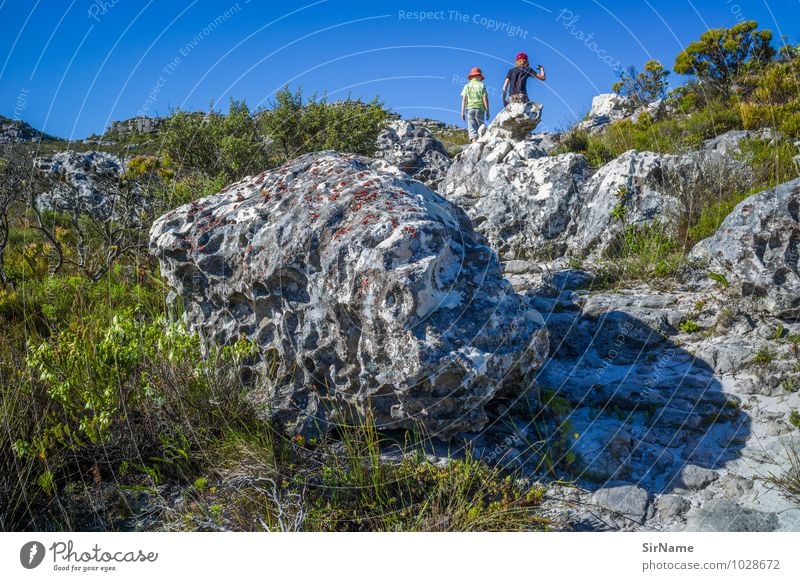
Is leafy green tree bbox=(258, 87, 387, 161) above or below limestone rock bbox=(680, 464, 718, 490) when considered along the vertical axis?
above

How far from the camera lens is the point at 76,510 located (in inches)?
159

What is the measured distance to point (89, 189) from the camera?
1105 cm

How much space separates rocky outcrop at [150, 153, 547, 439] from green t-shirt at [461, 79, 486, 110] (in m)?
8.67

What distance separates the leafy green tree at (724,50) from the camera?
1596cm

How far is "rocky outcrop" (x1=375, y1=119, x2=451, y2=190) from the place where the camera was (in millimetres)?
12195

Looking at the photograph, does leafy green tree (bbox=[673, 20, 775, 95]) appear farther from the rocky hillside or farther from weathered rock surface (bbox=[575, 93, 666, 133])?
the rocky hillside

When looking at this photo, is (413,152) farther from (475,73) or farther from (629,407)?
(629,407)

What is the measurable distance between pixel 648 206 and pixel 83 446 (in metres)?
6.49

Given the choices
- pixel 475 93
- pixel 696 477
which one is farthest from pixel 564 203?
pixel 475 93

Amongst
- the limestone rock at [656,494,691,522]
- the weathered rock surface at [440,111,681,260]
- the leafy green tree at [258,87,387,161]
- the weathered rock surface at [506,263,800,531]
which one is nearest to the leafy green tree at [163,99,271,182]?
the leafy green tree at [258,87,387,161]

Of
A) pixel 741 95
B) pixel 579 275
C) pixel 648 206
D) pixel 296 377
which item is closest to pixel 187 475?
pixel 296 377

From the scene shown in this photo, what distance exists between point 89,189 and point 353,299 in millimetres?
8860

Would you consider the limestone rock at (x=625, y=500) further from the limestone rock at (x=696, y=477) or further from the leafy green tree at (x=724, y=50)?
the leafy green tree at (x=724, y=50)
